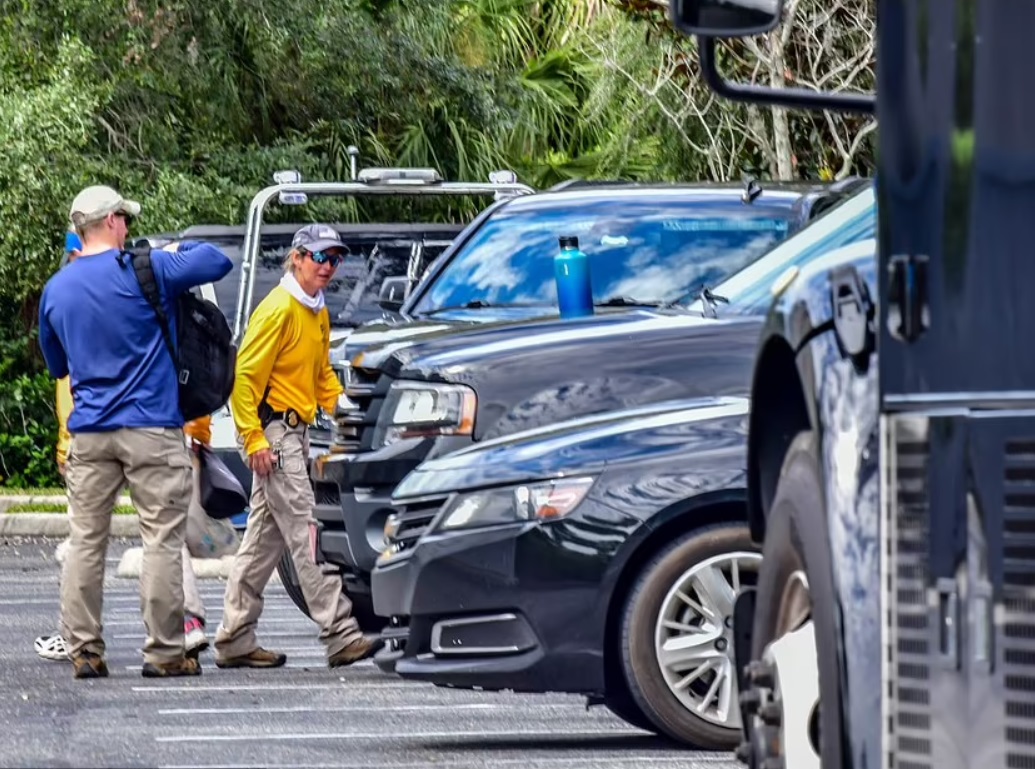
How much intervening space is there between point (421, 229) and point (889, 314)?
13602mm

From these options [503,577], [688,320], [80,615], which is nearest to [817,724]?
[503,577]

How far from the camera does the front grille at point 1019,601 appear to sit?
383 centimetres

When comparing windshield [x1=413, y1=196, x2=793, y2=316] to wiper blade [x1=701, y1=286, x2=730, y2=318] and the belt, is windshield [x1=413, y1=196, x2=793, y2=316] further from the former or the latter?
wiper blade [x1=701, y1=286, x2=730, y2=318]

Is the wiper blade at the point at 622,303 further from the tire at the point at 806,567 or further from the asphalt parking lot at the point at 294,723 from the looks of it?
the tire at the point at 806,567

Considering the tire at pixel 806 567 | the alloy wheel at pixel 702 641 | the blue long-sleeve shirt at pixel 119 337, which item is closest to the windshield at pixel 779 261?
the alloy wheel at pixel 702 641

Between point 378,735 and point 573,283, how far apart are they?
2840 millimetres

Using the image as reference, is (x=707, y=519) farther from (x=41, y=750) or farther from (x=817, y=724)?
(x=817, y=724)

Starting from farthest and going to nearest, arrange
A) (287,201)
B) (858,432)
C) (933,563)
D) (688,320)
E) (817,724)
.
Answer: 1. (287,201)
2. (688,320)
3. (817,724)
4. (858,432)
5. (933,563)

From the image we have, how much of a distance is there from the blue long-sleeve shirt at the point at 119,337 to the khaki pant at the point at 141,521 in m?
0.08

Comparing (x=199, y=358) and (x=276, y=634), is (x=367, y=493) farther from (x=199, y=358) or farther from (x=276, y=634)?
(x=276, y=634)

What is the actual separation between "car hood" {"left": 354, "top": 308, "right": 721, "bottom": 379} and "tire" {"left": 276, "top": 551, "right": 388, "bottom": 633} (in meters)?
1.44

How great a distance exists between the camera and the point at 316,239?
37.2 ft

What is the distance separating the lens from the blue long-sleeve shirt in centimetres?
1076

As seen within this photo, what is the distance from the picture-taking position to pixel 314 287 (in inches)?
446
